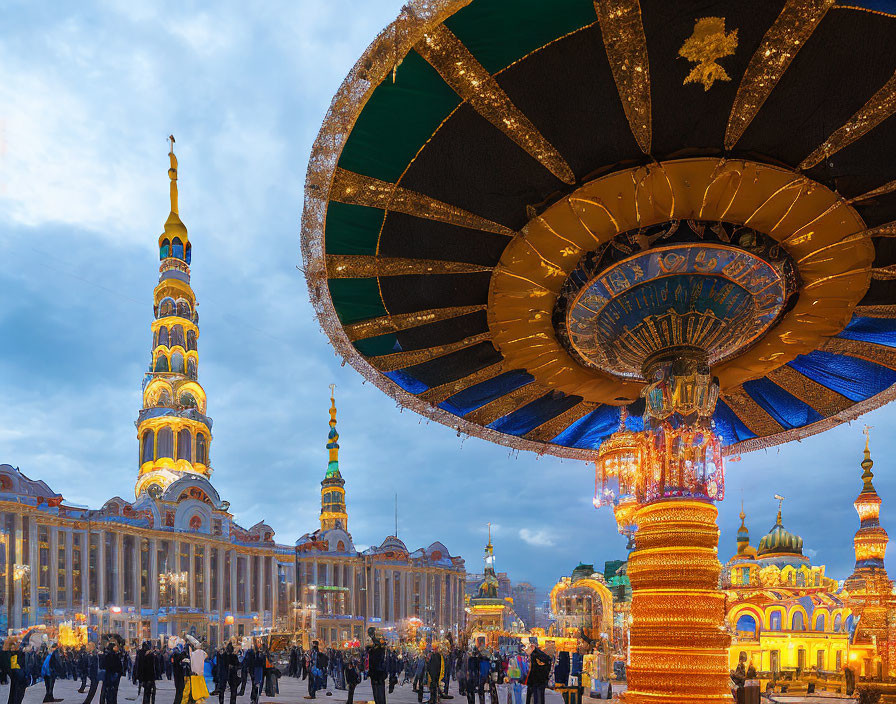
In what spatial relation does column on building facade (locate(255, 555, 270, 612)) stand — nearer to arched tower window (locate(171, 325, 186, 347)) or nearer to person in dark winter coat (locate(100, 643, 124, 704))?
arched tower window (locate(171, 325, 186, 347))

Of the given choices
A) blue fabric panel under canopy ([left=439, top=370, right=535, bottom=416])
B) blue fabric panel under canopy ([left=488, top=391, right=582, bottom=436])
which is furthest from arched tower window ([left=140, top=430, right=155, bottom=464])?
blue fabric panel under canopy ([left=439, top=370, right=535, bottom=416])

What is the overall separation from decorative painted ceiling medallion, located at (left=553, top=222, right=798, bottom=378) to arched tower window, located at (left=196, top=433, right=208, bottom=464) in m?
49.9

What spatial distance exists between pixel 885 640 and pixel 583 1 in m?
22.1

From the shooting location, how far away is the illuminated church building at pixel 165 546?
38.3 metres

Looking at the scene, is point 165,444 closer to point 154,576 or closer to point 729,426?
point 154,576

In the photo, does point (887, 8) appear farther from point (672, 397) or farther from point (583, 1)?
point (672, 397)

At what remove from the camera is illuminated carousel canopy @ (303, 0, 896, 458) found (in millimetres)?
5035

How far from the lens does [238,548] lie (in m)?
53.0

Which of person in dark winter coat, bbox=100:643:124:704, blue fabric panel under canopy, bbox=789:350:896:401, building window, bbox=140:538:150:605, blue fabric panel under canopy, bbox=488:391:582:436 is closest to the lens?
blue fabric panel under canopy, bbox=789:350:896:401

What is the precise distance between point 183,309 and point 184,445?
995 cm

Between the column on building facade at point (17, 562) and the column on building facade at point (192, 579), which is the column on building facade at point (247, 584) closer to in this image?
the column on building facade at point (192, 579)

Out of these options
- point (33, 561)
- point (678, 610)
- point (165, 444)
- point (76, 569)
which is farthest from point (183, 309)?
point (678, 610)

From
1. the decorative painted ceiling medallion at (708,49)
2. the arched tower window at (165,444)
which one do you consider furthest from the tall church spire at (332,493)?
the decorative painted ceiling medallion at (708,49)

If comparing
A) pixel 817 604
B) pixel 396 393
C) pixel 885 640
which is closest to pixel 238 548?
pixel 817 604
